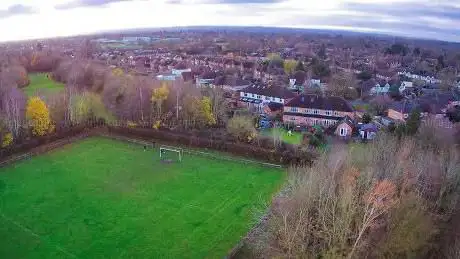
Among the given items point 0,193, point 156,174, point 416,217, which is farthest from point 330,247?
point 0,193

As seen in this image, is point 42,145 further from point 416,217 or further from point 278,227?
point 416,217

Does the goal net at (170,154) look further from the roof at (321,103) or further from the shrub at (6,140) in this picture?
the roof at (321,103)

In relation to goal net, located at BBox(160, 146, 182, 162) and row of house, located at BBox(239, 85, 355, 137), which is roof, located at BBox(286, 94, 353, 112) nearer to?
row of house, located at BBox(239, 85, 355, 137)

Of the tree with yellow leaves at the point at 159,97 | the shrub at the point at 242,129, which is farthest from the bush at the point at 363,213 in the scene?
the tree with yellow leaves at the point at 159,97

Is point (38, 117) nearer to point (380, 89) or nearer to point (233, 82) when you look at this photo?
point (233, 82)

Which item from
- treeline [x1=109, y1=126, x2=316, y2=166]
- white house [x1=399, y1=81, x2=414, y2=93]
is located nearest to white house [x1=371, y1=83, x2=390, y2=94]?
white house [x1=399, y1=81, x2=414, y2=93]

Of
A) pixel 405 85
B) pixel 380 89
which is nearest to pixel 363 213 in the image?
pixel 380 89
